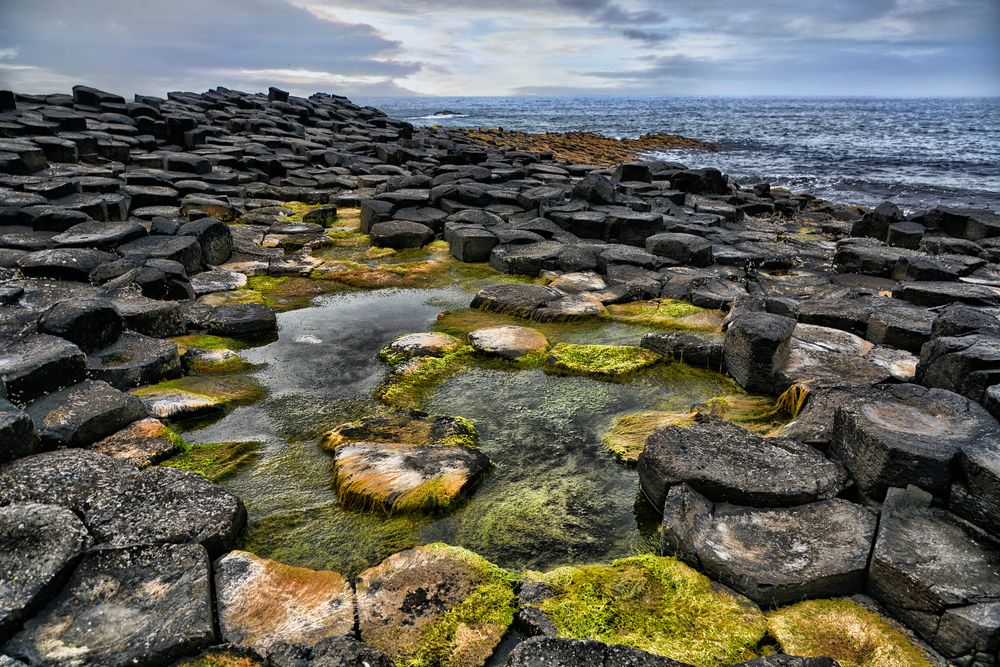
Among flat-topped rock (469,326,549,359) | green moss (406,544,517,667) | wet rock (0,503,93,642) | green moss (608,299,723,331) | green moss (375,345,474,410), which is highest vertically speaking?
wet rock (0,503,93,642)

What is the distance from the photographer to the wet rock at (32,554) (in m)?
2.34

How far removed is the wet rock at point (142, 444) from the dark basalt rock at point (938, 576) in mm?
3822

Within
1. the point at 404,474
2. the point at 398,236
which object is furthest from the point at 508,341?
the point at 398,236

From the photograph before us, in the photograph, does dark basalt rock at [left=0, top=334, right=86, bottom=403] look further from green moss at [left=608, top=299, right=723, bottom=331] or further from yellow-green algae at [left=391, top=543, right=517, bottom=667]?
green moss at [left=608, top=299, right=723, bottom=331]

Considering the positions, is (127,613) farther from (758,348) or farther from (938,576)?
(758,348)

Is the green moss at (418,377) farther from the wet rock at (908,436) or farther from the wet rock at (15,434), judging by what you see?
the wet rock at (908,436)

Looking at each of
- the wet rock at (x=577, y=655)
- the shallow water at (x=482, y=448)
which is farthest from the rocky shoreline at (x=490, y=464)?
the shallow water at (x=482, y=448)

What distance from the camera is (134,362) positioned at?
4613 mm

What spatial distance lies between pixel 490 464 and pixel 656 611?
136 centimetres

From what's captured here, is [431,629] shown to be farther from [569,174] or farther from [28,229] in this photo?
[569,174]

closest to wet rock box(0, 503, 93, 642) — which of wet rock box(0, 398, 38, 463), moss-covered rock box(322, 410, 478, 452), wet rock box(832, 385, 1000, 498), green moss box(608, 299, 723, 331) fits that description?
wet rock box(0, 398, 38, 463)

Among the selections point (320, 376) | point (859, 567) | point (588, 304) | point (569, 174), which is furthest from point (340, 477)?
point (569, 174)

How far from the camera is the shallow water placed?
313 centimetres

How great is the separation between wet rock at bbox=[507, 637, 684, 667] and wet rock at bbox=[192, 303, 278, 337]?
441 centimetres
